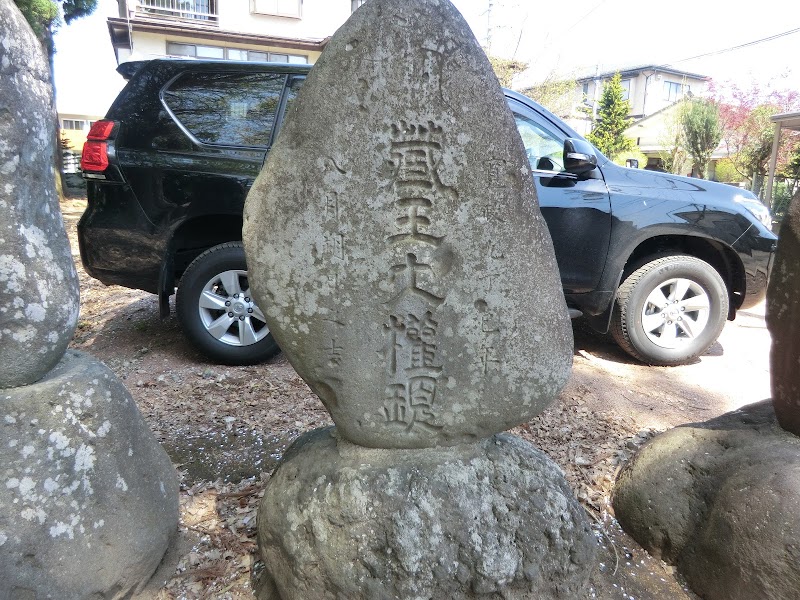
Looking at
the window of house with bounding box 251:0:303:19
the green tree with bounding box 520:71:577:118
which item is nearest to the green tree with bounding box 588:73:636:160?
the green tree with bounding box 520:71:577:118

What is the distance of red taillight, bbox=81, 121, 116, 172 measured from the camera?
11.8 feet

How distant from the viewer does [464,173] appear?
174 cm

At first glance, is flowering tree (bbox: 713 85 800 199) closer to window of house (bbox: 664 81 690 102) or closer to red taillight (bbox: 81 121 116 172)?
window of house (bbox: 664 81 690 102)

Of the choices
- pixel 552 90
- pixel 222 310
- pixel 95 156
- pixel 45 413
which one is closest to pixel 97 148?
pixel 95 156

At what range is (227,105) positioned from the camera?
3.87 metres

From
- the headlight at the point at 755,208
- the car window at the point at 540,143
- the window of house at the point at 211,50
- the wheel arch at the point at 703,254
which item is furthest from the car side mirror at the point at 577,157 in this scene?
the window of house at the point at 211,50

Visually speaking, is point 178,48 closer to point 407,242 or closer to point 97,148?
point 97,148

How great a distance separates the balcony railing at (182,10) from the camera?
49.9 ft

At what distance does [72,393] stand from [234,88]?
274 cm

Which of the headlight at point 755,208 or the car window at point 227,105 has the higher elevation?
the car window at point 227,105

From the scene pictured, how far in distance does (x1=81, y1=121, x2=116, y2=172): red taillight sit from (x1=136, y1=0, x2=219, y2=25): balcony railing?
1391 centimetres

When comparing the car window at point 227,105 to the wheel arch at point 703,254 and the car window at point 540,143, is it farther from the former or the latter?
the wheel arch at point 703,254

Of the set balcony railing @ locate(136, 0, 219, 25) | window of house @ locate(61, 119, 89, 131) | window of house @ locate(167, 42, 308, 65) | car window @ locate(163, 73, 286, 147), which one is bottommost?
car window @ locate(163, 73, 286, 147)

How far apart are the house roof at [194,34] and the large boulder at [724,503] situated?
14846 millimetres
